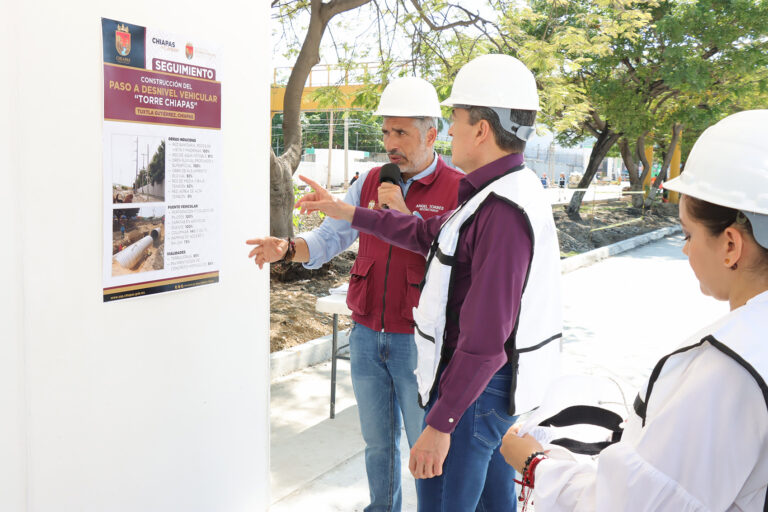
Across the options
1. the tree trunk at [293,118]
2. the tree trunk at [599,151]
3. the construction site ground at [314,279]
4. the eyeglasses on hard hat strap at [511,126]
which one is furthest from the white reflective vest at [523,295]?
the tree trunk at [599,151]

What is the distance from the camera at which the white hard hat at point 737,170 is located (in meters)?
1.18

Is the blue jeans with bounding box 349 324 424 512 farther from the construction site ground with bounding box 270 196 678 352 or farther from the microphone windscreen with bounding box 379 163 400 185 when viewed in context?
the construction site ground with bounding box 270 196 678 352

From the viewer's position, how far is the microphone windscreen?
314cm

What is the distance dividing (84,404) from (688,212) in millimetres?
2087

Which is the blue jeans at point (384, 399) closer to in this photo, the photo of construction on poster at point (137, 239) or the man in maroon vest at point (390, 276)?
the man in maroon vest at point (390, 276)

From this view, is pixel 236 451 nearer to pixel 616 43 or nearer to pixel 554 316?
pixel 554 316

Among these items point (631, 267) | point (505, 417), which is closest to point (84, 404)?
point (505, 417)

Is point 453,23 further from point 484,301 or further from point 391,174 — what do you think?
point 484,301

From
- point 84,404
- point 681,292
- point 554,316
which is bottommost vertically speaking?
point 681,292

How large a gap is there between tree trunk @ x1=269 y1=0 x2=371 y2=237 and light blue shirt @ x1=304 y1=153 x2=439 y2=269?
15.6ft

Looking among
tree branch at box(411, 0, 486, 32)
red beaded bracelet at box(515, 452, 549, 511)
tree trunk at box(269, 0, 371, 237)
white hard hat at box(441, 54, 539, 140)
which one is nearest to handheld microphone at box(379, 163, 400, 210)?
white hard hat at box(441, 54, 539, 140)

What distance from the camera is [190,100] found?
8.66 ft

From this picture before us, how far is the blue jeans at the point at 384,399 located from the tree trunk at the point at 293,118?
5162mm

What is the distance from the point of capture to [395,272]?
3.01 meters
